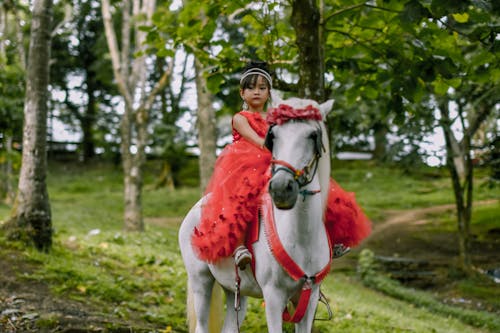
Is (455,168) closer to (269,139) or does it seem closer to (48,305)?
(48,305)

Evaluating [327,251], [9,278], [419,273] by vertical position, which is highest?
[327,251]

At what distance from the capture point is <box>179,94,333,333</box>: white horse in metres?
2.62

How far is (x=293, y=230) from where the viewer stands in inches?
114

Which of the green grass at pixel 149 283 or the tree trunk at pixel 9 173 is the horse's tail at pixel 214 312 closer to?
the green grass at pixel 149 283

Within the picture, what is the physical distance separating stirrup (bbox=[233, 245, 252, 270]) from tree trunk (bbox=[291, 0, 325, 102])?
172 centimetres

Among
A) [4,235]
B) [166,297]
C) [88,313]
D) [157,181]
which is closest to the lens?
[88,313]

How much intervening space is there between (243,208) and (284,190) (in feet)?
2.50

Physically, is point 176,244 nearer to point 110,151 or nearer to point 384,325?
point 384,325

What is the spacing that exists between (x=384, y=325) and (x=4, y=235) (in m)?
5.38

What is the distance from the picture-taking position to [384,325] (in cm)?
657

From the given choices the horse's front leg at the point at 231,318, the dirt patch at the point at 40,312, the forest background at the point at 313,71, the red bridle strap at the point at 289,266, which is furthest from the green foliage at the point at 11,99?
the red bridle strap at the point at 289,266

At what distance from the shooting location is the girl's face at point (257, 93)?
136 inches

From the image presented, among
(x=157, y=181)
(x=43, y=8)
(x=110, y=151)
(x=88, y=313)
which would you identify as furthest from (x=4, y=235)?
(x=110, y=151)

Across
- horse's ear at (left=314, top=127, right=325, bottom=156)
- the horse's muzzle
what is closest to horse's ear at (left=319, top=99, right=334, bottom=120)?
horse's ear at (left=314, top=127, right=325, bottom=156)
